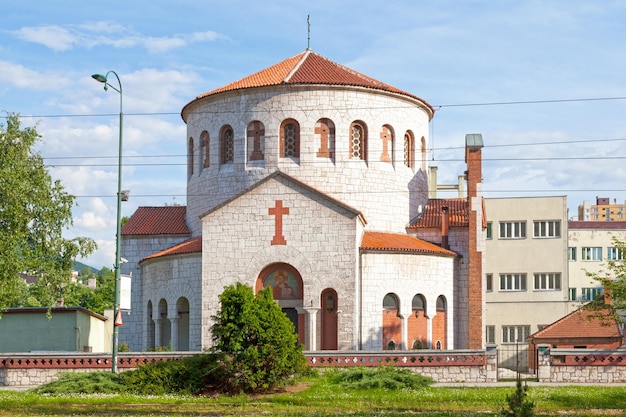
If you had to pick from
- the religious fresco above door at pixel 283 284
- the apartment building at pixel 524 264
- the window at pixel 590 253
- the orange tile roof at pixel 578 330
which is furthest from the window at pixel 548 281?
the religious fresco above door at pixel 283 284

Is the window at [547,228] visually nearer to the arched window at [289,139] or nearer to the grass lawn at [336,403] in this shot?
the arched window at [289,139]

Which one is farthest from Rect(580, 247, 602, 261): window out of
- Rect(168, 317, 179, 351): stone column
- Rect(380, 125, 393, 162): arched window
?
Rect(168, 317, 179, 351): stone column

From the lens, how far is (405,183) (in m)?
50.5

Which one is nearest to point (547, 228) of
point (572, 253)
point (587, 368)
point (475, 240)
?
point (572, 253)

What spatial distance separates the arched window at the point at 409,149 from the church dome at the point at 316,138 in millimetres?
96

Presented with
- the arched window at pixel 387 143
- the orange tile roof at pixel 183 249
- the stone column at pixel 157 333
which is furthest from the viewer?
the arched window at pixel 387 143

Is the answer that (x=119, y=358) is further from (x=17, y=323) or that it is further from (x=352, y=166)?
(x=352, y=166)

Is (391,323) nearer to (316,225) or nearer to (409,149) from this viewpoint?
(316,225)

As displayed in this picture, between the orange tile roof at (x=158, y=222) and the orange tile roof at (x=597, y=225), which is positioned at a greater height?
the orange tile roof at (x=597, y=225)

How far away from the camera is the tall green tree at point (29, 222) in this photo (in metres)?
37.0

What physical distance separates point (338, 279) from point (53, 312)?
13.1 metres

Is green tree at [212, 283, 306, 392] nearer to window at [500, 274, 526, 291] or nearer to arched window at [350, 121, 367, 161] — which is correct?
arched window at [350, 121, 367, 161]

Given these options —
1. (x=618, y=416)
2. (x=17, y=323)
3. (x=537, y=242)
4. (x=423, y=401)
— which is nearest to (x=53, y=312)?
(x=17, y=323)

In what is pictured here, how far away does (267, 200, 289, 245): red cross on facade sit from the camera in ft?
146
